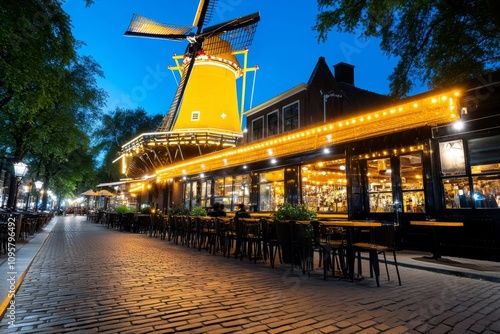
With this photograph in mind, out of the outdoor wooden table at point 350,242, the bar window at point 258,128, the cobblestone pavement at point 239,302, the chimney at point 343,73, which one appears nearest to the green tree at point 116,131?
the bar window at point 258,128

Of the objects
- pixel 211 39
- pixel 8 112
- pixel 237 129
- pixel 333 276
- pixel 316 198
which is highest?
pixel 211 39

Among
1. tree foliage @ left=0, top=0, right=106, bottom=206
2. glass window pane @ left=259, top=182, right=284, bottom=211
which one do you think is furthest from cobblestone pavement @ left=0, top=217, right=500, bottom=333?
glass window pane @ left=259, top=182, right=284, bottom=211

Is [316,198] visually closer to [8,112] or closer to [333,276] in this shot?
[333,276]

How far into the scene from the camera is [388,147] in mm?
8641

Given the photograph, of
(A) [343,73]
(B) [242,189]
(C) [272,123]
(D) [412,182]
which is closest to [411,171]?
(D) [412,182]

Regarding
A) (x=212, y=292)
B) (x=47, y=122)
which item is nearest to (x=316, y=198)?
(x=212, y=292)

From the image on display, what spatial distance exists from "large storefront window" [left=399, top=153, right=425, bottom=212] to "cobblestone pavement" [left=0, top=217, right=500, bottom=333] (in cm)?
287

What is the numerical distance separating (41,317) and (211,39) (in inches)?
964

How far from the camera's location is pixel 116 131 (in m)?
38.7

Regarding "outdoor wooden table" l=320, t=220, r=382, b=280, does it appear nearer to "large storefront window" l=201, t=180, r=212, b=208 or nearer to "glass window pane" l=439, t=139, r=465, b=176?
"glass window pane" l=439, t=139, r=465, b=176

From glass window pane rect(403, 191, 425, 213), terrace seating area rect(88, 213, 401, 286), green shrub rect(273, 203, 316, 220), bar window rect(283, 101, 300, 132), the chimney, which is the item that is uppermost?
the chimney

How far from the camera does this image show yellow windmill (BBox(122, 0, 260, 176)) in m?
22.1

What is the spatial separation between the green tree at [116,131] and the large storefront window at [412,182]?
35.9 m

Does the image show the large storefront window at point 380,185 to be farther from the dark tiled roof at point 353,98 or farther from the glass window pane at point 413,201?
the dark tiled roof at point 353,98
